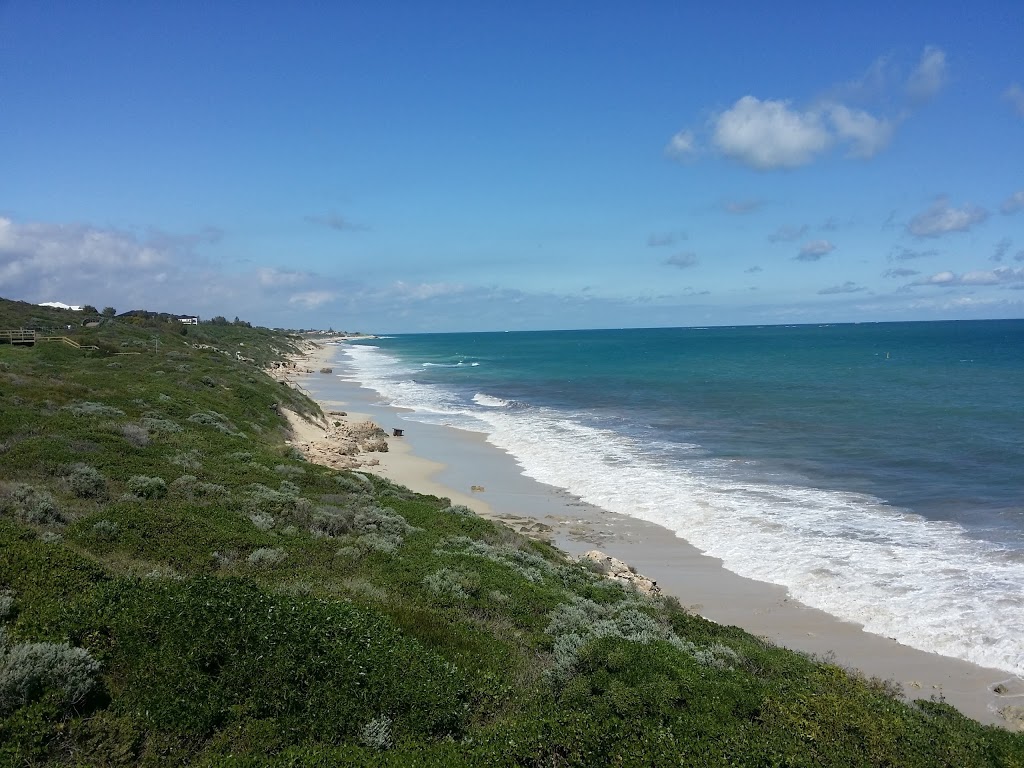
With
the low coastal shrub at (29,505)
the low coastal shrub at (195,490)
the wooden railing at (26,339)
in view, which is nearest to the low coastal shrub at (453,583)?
the low coastal shrub at (195,490)

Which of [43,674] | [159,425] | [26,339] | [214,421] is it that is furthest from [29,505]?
[26,339]

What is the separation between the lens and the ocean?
559 inches

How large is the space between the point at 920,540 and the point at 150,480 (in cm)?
1958

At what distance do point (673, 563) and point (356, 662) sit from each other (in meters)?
11.7

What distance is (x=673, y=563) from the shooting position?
660 inches

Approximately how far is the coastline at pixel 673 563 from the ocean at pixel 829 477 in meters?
0.52

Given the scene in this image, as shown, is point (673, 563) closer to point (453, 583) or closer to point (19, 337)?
point (453, 583)

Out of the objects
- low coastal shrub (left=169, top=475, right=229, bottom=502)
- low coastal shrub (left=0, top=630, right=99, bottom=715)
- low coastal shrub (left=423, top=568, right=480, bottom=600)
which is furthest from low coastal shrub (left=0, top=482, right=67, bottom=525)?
low coastal shrub (left=423, top=568, right=480, bottom=600)

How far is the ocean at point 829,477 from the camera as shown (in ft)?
46.6

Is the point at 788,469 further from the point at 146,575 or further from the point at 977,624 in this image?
the point at 146,575

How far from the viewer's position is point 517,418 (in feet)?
140

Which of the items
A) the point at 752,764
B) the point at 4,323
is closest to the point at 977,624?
the point at 752,764

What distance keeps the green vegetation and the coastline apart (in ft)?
6.31

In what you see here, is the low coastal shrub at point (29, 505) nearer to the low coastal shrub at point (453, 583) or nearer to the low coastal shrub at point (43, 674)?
the low coastal shrub at point (43, 674)
